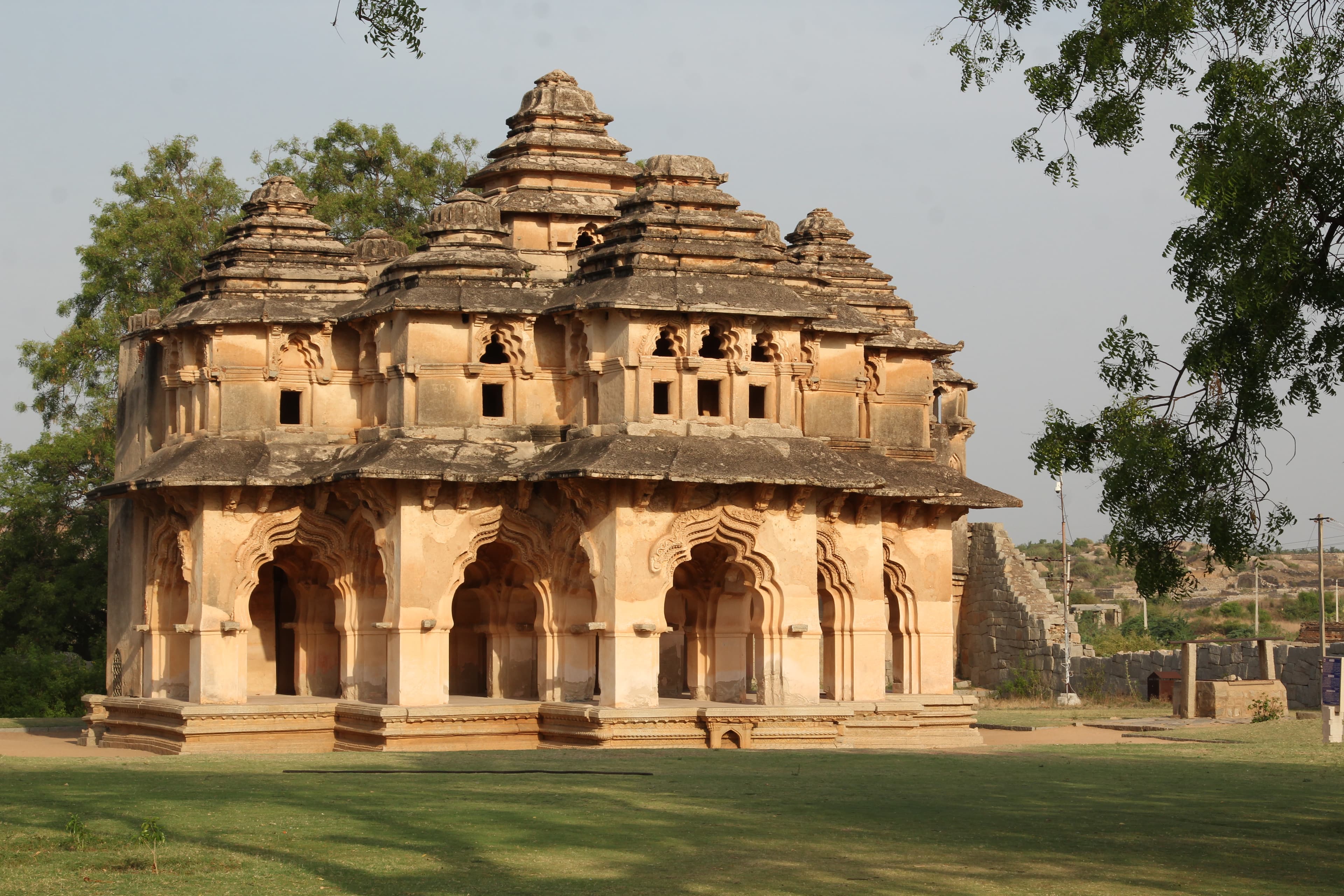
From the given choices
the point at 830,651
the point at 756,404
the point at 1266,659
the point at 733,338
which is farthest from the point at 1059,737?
the point at 733,338

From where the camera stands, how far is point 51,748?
26.5 m

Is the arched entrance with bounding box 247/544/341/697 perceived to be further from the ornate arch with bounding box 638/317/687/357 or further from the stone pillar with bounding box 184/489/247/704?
the ornate arch with bounding box 638/317/687/357

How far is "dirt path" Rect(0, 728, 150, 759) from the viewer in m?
24.5

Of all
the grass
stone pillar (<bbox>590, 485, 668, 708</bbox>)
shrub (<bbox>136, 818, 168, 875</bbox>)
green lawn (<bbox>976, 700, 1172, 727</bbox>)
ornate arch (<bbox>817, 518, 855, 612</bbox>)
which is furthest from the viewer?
the grass

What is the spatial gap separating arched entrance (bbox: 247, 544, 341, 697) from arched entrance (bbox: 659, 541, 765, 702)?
16.2ft

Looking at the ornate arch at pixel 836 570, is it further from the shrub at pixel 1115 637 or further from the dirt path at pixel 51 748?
the shrub at pixel 1115 637

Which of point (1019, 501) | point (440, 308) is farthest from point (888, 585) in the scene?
point (440, 308)

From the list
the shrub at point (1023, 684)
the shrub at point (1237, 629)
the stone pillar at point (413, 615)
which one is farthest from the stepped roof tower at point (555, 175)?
the shrub at point (1237, 629)

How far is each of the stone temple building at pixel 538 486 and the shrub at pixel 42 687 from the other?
29.4 ft

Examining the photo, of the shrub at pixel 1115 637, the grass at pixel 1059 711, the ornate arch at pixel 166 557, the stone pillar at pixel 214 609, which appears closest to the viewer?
the stone pillar at pixel 214 609

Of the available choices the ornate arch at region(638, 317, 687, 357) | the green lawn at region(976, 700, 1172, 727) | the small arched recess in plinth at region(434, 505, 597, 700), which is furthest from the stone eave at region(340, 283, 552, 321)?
the green lawn at region(976, 700, 1172, 727)

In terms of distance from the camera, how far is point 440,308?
2455 cm

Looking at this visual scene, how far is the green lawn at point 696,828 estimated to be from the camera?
457 inches

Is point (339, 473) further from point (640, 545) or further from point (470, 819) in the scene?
point (470, 819)
